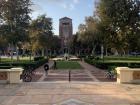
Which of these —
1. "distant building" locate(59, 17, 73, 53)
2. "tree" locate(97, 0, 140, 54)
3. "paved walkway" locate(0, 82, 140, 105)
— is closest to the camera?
"paved walkway" locate(0, 82, 140, 105)

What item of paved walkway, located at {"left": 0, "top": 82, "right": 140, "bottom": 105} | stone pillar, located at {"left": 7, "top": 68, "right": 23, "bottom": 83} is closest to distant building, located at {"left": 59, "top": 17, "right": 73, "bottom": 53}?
stone pillar, located at {"left": 7, "top": 68, "right": 23, "bottom": 83}

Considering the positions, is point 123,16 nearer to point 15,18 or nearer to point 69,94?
point 15,18

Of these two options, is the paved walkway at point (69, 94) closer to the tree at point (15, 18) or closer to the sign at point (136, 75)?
the sign at point (136, 75)

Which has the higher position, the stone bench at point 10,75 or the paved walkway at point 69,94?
the stone bench at point 10,75

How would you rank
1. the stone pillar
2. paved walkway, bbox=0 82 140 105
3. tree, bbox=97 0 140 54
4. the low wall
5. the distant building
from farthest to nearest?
the distant building < tree, bbox=97 0 140 54 < the low wall < the stone pillar < paved walkway, bbox=0 82 140 105

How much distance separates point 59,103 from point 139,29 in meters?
32.5

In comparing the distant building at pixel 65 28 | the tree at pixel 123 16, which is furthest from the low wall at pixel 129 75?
the distant building at pixel 65 28

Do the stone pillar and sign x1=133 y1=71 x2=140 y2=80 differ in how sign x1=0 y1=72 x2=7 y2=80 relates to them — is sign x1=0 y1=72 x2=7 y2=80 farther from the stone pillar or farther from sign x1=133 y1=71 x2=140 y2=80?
sign x1=133 y1=71 x2=140 y2=80

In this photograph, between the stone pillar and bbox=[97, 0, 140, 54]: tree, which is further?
bbox=[97, 0, 140, 54]: tree

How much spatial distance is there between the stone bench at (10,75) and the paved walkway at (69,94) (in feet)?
3.31

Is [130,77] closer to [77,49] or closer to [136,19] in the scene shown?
[136,19]

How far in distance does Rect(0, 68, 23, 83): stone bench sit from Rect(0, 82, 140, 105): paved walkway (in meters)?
1.01

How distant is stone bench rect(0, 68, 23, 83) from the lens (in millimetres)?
24344

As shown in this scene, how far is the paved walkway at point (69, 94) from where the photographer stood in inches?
676
